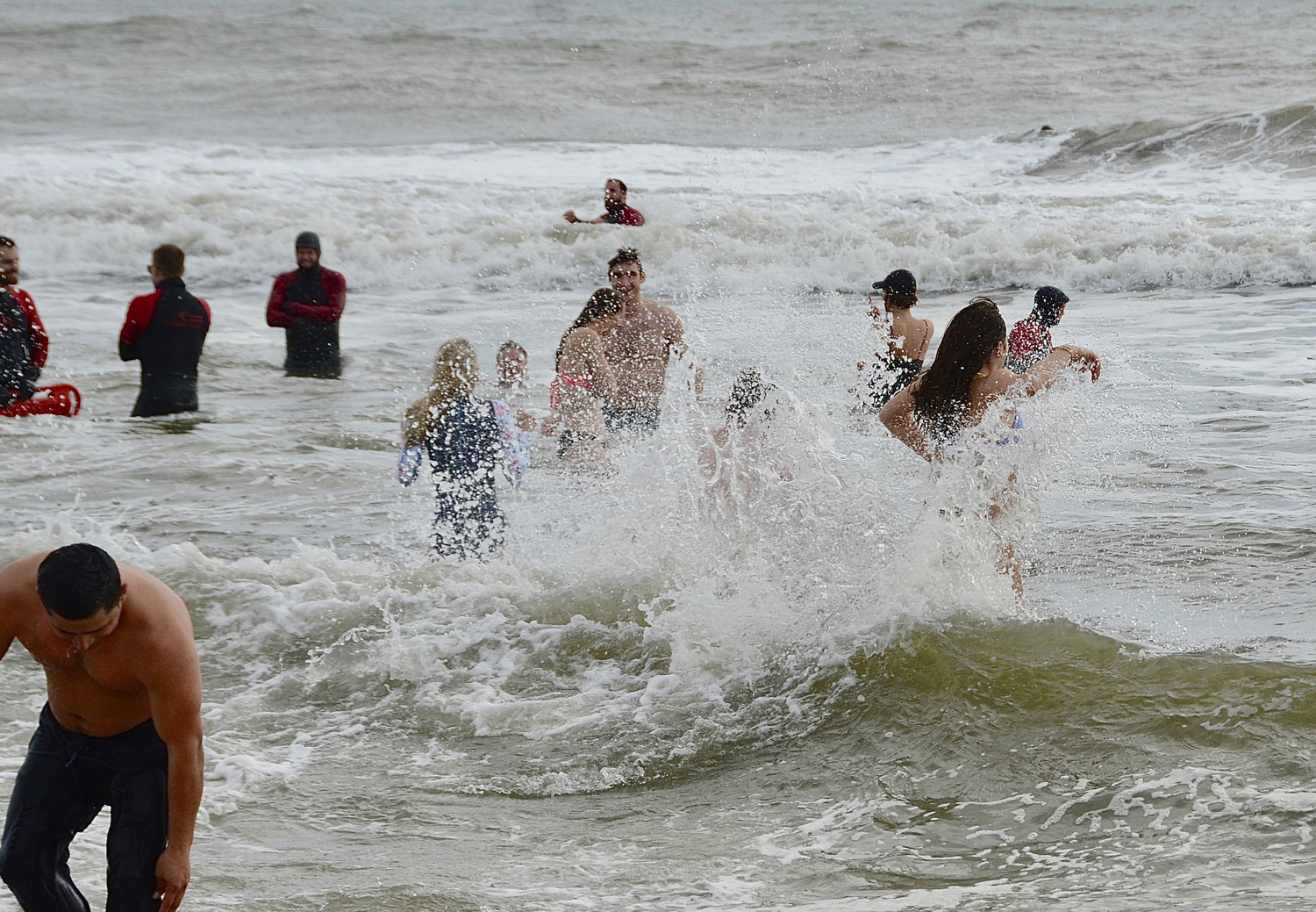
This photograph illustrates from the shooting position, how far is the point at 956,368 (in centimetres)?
561

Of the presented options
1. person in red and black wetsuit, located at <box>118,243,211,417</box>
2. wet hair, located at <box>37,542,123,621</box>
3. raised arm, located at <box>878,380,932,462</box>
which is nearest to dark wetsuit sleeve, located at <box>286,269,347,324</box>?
→ person in red and black wetsuit, located at <box>118,243,211,417</box>

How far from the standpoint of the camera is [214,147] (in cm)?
2706

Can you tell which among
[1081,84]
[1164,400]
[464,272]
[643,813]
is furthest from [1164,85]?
[643,813]

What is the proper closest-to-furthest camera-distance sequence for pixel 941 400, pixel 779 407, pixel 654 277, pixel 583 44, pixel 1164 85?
pixel 941 400 → pixel 779 407 → pixel 654 277 → pixel 1164 85 → pixel 583 44

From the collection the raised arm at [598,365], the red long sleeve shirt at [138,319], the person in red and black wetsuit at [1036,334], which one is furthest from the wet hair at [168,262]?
the person in red and black wetsuit at [1036,334]

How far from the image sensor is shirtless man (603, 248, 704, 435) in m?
8.10

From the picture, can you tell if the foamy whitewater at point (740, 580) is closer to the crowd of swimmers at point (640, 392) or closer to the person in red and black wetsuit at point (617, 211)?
the crowd of swimmers at point (640, 392)

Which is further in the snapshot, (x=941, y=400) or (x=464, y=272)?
(x=464, y=272)

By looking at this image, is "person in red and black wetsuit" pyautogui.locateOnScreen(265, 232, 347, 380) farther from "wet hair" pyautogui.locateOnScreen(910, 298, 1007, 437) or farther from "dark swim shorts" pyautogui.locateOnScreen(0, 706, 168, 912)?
"dark swim shorts" pyautogui.locateOnScreen(0, 706, 168, 912)

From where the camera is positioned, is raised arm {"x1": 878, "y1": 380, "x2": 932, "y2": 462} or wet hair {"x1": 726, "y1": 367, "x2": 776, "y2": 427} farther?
wet hair {"x1": 726, "y1": 367, "x2": 776, "y2": 427}

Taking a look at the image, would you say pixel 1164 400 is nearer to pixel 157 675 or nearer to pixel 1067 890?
pixel 1067 890

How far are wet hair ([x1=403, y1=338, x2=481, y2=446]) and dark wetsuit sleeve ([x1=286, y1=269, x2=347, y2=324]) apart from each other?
5260 millimetres

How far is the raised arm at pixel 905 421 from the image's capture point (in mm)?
5801

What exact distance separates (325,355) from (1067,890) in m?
9.40
